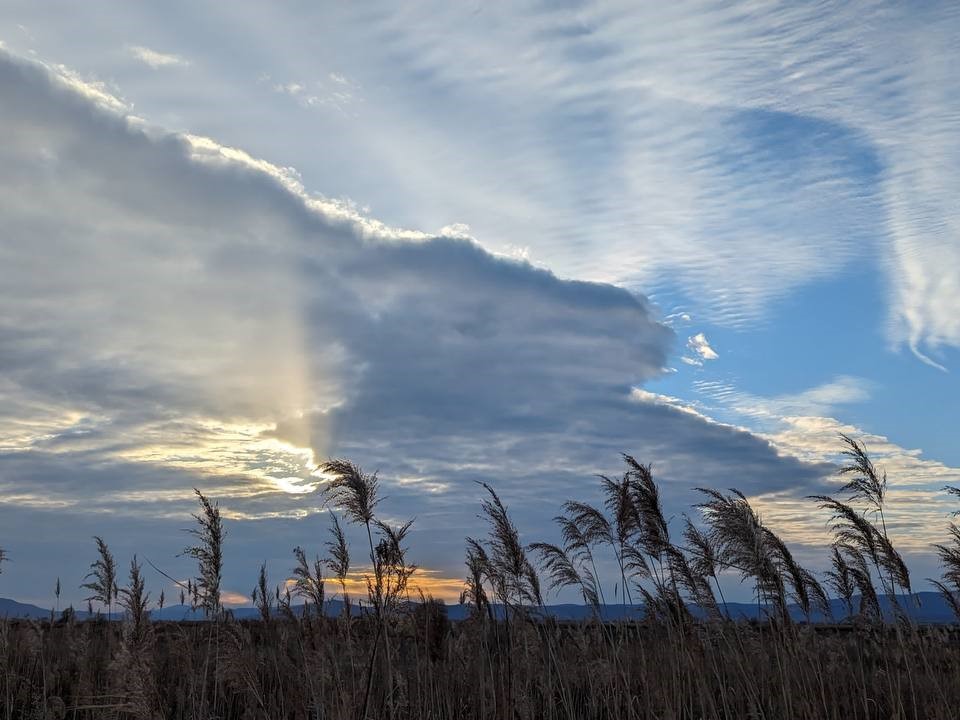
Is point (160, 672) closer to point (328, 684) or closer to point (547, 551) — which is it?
point (328, 684)

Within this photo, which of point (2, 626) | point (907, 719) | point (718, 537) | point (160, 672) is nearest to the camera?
point (718, 537)

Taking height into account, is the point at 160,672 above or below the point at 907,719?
above

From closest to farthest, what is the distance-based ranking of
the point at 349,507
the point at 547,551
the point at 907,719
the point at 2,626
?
the point at 349,507
the point at 2,626
the point at 907,719
the point at 547,551

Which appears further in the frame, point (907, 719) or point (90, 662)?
point (90, 662)

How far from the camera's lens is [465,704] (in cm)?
983

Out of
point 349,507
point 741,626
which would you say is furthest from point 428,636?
point 741,626

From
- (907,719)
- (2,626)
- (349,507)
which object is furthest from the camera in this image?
(907,719)

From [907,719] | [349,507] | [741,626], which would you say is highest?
[349,507]

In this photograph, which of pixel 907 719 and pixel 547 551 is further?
pixel 547 551

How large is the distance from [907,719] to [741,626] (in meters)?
2.47

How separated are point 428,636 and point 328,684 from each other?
3403mm

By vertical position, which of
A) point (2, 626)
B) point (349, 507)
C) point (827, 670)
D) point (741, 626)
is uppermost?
point (349, 507)

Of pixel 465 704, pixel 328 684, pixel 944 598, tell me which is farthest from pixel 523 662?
pixel 944 598

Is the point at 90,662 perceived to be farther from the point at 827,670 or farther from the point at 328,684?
the point at 827,670
